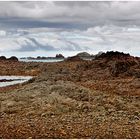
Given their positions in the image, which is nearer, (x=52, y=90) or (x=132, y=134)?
(x=132, y=134)

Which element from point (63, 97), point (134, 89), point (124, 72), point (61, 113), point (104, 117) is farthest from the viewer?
point (124, 72)

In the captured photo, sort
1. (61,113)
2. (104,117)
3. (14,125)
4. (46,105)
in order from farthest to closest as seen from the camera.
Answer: (46,105), (61,113), (104,117), (14,125)

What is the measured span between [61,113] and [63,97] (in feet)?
12.9

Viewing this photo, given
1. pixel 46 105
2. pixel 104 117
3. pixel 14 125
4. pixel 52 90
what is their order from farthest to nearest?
pixel 52 90 < pixel 46 105 < pixel 104 117 < pixel 14 125

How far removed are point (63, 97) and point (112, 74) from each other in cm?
3001

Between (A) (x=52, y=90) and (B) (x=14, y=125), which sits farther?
(A) (x=52, y=90)

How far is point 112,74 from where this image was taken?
54.5 metres

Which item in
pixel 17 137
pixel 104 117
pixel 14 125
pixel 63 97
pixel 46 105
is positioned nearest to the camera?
pixel 17 137

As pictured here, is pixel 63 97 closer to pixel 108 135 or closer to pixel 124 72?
pixel 108 135

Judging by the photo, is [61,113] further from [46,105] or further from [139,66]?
[139,66]

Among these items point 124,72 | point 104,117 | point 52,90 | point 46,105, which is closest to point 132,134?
point 104,117

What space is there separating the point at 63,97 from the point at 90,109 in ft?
11.7

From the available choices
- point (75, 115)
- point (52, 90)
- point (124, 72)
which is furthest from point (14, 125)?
point (124, 72)

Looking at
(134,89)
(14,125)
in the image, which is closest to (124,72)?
(134,89)
